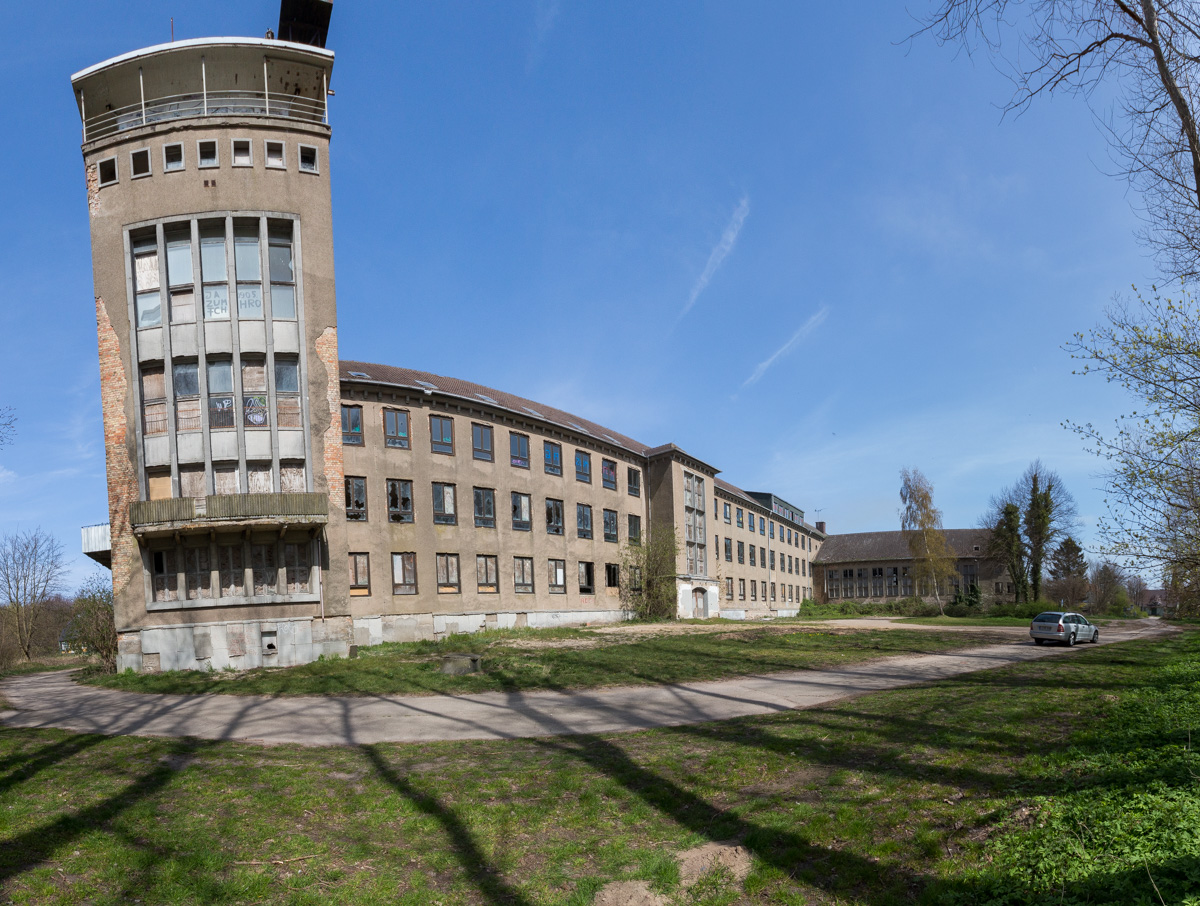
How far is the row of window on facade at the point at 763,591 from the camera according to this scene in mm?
61406

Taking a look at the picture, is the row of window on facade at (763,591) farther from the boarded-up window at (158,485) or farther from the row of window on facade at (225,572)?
the boarded-up window at (158,485)

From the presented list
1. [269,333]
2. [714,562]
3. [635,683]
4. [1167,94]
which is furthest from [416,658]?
[714,562]

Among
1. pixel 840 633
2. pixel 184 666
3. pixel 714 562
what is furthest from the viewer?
pixel 714 562

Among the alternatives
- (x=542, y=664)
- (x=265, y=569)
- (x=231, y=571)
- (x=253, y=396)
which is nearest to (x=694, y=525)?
(x=542, y=664)

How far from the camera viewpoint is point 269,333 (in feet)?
82.3

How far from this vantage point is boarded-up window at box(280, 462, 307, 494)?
987 inches

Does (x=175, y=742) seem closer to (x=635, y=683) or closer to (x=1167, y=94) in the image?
(x=635, y=683)

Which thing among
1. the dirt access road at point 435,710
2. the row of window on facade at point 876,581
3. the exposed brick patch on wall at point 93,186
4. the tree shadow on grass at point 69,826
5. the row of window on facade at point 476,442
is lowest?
the row of window on facade at point 876,581

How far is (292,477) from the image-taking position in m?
25.2

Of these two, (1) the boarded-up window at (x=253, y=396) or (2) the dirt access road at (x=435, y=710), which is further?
(1) the boarded-up window at (x=253, y=396)

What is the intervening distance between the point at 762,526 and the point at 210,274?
189 feet

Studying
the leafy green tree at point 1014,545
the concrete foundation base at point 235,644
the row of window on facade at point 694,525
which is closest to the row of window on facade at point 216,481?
the concrete foundation base at point 235,644

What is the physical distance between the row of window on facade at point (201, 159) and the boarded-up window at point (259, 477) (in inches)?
406

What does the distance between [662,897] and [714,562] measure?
167 ft
